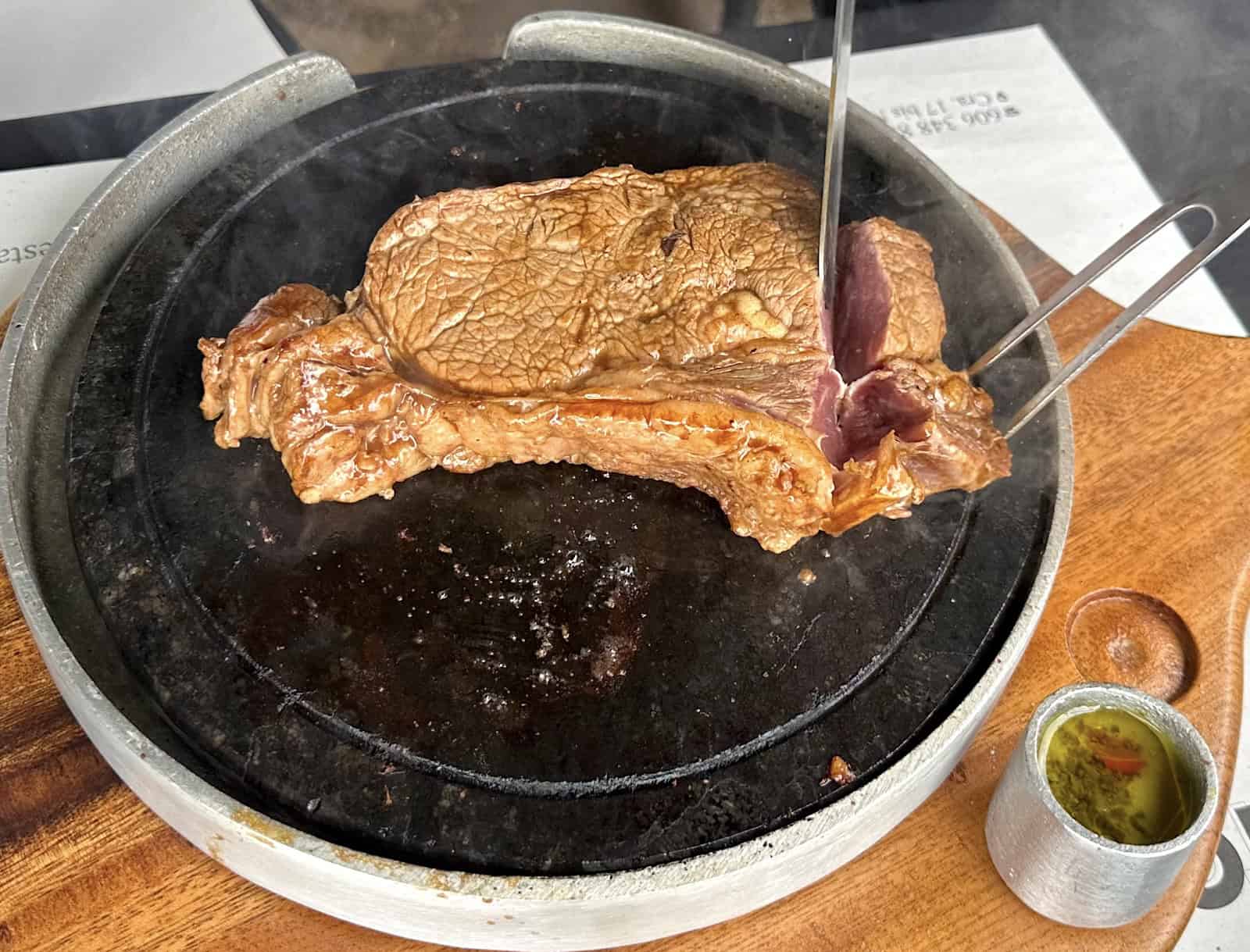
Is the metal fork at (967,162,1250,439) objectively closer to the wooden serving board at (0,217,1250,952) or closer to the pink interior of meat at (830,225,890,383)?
the pink interior of meat at (830,225,890,383)

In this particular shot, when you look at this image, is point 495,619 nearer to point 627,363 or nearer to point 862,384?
point 627,363

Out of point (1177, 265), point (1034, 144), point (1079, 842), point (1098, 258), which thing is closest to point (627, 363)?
point (1098, 258)

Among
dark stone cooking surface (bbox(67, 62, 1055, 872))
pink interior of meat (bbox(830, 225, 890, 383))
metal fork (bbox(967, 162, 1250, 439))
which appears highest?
metal fork (bbox(967, 162, 1250, 439))

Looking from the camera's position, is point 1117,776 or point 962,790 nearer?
point 1117,776

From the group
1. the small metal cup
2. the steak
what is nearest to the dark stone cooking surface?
the steak

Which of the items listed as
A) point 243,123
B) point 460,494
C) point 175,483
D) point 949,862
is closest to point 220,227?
point 243,123

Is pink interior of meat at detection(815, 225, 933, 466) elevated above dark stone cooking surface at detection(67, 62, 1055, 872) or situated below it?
above
